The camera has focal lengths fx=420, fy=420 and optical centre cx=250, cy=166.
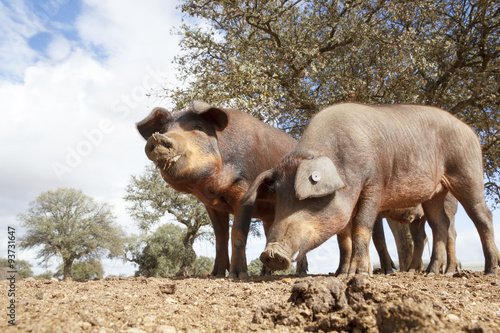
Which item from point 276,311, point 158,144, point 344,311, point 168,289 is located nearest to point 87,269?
point 158,144

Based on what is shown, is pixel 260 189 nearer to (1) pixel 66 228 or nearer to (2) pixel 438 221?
(2) pixel 438 221

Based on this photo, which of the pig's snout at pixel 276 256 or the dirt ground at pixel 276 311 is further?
the pig's snout at pixel 276 256

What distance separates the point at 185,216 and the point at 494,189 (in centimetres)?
1636

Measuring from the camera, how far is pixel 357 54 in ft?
38.3

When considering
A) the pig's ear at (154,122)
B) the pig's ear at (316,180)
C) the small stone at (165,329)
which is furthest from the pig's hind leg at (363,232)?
the pig's ear at (154,122)

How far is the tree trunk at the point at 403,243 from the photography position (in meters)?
10.2

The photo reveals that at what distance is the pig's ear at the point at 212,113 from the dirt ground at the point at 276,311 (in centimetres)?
309

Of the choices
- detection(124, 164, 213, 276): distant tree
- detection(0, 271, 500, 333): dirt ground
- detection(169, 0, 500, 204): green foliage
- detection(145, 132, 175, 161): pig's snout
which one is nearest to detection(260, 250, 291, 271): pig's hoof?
detection(0, 271, 500, 333): dirt ground

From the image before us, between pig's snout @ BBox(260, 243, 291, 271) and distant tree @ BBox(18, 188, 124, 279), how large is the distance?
25.2 meters

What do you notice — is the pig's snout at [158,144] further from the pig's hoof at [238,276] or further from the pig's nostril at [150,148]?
the pig's hoof at [238,276]

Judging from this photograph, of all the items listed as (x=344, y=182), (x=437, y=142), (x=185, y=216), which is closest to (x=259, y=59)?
(x=437, y=142)

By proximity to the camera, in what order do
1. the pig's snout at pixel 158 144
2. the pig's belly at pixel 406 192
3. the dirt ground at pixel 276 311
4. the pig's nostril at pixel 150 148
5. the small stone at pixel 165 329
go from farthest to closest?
the pig's belly at pixel 406 192, the pig's nostril at pixel 150 148, the pig's snout at pixel 158 144, the small stone at pixel 165 329, the dirt ground at pixel 276 311

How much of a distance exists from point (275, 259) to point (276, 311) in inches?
57.0

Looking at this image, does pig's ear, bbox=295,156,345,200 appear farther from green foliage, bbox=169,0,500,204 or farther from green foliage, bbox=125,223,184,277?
green foliage, bbox=125,223,184,277
